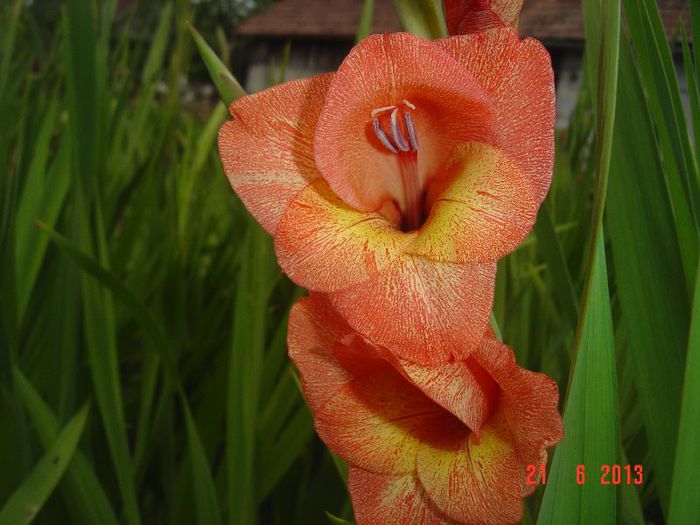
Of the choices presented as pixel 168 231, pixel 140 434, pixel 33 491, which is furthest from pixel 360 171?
pixel 168 231

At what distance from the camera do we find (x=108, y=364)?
617 millimetres

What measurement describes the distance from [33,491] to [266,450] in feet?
0.88

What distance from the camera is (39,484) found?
1.67 ft

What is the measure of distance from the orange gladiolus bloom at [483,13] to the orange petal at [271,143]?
0.08 metres

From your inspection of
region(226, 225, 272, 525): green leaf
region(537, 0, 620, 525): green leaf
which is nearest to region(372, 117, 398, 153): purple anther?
region(537, 0, 620, 525): green leaf

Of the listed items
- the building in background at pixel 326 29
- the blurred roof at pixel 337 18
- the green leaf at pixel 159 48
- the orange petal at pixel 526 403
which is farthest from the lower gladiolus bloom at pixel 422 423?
the blurred roof at pixel 337 18

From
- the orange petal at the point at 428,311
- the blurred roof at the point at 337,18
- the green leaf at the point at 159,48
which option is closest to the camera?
the orange petal at the point at 428,311

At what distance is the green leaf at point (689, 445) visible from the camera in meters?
0.34

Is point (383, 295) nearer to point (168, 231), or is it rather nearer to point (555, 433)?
point (555, 433)

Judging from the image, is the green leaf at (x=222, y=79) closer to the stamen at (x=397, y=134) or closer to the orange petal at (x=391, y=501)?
the stamen at (x=397, y=134)

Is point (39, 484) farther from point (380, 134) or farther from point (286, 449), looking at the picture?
point (380, 134)

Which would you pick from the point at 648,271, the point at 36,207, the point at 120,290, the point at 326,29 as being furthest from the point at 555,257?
the point at 326,29

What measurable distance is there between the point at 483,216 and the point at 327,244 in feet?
0.25
